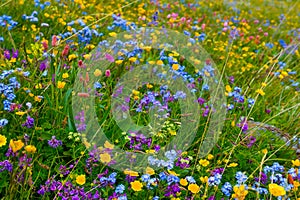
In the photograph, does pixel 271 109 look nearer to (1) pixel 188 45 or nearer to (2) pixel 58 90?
(1) pixel 188 45

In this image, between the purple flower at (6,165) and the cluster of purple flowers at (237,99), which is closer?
the purple flower at (6,165)

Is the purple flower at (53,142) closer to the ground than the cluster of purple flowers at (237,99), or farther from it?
farther from it

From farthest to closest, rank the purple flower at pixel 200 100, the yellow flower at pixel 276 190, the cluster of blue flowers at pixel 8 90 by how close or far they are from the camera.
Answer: the purple flower at pixel 200 100 → the cluster of blue flowers at pixel 8 90 → the yellow flower at pixel 276 190

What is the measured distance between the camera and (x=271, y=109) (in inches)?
119

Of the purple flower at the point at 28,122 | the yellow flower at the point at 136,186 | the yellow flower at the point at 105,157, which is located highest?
the purple flower at the point at 28,122

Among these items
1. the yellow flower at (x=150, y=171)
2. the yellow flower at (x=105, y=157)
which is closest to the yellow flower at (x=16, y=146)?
the yellow flower at (x=105, y=157)

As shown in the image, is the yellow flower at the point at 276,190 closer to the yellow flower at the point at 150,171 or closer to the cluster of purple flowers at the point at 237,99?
the yellow flower at the point at 150,171

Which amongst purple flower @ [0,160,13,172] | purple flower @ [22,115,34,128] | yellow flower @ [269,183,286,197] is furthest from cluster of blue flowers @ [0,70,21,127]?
yellow flower @ [269,183,286,197]

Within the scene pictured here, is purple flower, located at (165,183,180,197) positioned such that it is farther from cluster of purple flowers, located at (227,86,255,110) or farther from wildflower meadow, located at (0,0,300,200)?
cluster of purple flowers, located at (227,86,255,110)

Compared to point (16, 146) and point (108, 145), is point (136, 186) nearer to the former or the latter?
point (108, 145)

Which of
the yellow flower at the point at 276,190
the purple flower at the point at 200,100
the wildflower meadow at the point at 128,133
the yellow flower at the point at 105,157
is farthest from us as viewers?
the purple flower at the point at 200,100

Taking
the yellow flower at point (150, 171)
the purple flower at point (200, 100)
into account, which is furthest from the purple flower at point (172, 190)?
the purple flower at point (200, 100)

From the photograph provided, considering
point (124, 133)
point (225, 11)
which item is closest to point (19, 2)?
point (124, 133)

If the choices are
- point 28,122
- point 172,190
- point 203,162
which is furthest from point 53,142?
point 203,162
